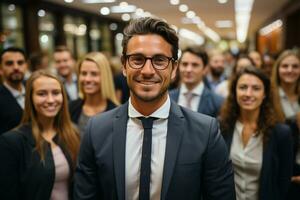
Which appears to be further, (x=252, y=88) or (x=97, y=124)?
(x=252, y=88)

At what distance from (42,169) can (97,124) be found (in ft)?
2.40

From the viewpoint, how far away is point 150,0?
1029 centimetres

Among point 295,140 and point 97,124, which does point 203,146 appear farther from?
point 295,140

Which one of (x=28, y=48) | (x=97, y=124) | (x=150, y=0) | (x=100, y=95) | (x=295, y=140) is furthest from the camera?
(x=150, y=0)

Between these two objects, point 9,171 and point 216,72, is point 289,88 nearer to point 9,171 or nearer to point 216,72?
point 216,72

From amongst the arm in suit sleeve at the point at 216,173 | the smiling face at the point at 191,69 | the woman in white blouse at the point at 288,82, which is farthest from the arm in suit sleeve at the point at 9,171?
the woman in white blouse at the point at 288,82

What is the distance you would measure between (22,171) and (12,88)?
4.96ft

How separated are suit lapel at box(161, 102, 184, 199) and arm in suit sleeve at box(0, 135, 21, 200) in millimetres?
1084

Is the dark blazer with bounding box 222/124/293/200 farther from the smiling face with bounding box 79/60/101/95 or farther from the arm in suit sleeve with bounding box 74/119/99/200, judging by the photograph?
the smiling face with bounding box 79/60/101/95

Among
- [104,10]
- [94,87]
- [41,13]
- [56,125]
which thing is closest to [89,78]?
[94,87]

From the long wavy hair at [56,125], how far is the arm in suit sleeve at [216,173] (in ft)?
3.68

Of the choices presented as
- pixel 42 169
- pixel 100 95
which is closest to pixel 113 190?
pixel 42 169

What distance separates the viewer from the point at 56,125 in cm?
253

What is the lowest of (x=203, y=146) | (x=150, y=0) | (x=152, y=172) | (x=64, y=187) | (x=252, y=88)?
(x=64, y=187)
